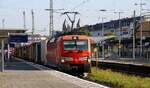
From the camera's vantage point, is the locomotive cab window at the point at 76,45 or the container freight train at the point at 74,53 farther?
the locomotive cab window at the point at 76,45

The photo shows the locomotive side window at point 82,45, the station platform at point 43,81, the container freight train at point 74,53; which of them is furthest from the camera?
the locomotive side window at point 82,45

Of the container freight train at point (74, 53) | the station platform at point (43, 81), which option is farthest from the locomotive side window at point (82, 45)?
the station platform at point (43, 81)

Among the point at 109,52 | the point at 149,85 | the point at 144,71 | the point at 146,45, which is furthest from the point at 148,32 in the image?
the point at 149,85

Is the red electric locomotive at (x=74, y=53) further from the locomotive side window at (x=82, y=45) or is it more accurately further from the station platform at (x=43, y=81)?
the station platform at (x=43, y=81)

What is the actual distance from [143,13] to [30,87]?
70.0 m

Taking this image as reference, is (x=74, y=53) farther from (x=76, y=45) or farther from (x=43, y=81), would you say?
(x=43, y=81)

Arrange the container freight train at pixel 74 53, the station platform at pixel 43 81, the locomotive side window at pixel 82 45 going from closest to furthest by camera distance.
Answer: the station platform at pixel 43 81 → the container freight train at pixel 74 53 → the locomotive side window at pixel 82 45

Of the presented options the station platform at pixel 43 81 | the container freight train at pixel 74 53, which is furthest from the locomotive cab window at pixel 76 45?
the station platform at pixel 43 81

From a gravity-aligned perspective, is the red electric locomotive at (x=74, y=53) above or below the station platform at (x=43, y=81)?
above

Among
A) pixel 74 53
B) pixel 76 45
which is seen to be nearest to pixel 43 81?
pixel 74 53

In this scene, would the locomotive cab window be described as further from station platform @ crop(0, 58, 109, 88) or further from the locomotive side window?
station platform @ crop(0, 58, 109, 88)

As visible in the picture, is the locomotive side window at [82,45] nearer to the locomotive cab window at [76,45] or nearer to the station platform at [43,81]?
the locomotive cab window at [76,45]

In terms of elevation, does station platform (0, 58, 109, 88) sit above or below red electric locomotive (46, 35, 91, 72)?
below

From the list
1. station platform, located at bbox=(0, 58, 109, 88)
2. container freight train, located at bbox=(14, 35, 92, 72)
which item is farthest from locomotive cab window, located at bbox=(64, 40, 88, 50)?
station platform, located at bbox=(0, 58, 109, 88)
